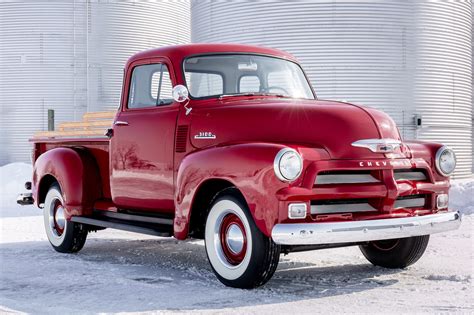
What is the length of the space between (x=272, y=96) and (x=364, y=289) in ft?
6.39

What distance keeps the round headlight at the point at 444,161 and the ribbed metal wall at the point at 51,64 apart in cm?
1970

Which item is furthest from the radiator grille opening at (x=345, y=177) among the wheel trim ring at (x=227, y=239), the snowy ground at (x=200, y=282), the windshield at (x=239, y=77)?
the windshield at (x=239, y=77)

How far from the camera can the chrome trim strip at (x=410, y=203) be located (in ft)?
18.7

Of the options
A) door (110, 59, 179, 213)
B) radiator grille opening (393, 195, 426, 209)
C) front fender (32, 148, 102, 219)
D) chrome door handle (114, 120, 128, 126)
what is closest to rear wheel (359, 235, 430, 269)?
radiator grille opening (393, 195, 426, 209)

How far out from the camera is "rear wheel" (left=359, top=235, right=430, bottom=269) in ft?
21.3

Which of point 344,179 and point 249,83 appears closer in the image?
point 344,179

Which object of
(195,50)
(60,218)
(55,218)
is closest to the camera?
(195,50)

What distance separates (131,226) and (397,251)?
8.09 feet

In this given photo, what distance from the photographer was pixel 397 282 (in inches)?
235

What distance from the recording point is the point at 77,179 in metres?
7.67

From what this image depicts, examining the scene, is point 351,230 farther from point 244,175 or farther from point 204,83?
point 204,83

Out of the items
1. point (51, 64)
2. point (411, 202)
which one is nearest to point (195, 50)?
point (411, 202)

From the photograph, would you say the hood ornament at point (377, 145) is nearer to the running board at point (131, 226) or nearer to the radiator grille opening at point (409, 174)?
the radiator grille opening at point (409, 174)

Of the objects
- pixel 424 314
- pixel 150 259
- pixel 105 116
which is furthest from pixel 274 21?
pixel 424 314
